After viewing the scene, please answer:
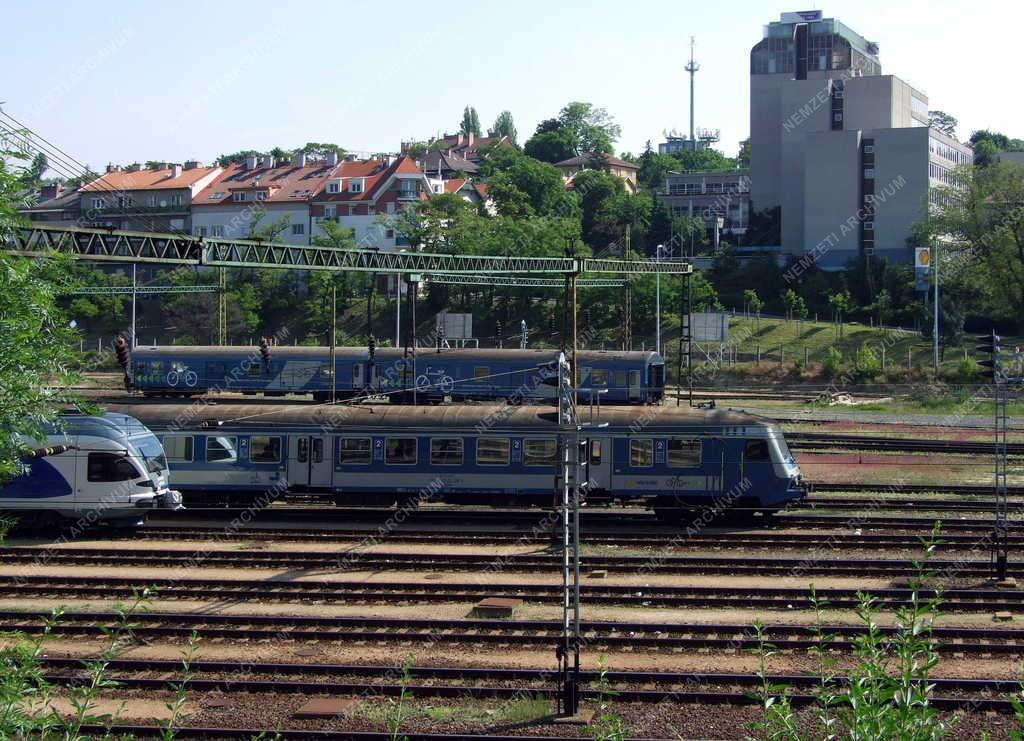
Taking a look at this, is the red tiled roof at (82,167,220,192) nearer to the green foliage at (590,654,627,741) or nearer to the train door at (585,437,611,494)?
the train door at (585,437,611,494)

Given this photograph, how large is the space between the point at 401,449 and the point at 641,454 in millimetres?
6191

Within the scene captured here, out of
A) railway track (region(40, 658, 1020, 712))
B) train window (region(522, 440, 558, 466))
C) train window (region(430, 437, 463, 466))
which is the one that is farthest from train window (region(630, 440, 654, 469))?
railway track (region(40, 658, 1020, 712))

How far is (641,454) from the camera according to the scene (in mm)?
25703

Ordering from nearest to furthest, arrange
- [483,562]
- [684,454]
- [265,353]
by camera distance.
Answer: [483,562] → [684,454] → [265,353]

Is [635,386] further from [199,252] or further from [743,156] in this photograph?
[743,156]

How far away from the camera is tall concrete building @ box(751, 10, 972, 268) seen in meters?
77.5

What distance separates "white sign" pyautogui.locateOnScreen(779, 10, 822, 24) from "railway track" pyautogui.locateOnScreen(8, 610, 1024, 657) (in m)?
81.9

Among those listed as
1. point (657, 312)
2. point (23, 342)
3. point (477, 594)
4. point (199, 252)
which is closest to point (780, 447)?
point (477, 594)

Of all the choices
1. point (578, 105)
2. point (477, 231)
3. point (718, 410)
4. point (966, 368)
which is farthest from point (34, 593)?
point (578, 105)

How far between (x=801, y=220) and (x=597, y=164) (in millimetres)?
47896

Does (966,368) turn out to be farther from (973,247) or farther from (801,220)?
(801,220)

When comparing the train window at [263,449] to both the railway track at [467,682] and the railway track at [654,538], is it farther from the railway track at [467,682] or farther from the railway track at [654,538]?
the railway track at [467,682]

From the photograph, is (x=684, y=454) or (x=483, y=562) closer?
(x=483, y=562)

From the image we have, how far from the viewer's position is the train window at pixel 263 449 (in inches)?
1075
